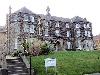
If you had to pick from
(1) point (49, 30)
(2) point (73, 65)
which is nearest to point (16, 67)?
(2) point (73, 65)

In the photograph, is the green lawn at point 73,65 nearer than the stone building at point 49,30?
Yes

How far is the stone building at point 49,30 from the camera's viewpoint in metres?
52.8

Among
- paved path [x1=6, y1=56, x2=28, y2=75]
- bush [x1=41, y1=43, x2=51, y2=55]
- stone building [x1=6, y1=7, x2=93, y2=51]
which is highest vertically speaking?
stone building [x1=6, y1=7, x2=93, y2=51]

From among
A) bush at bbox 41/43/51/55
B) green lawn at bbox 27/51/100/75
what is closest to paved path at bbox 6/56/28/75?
green lawn at bbox 27/51/100/75

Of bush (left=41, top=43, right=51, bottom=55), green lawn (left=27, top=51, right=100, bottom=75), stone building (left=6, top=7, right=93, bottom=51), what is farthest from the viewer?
stone building (left=6, top=7, right=93, bottom=51)

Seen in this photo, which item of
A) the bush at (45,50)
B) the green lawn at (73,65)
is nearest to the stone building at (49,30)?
the bush at (45,50)

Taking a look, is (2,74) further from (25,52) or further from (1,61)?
(25,52)

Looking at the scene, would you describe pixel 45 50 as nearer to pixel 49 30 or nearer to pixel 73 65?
pixel 73 65

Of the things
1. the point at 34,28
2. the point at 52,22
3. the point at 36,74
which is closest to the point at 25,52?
the point at 36,74

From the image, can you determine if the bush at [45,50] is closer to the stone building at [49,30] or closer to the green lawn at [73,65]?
the green lawn at [73,65]

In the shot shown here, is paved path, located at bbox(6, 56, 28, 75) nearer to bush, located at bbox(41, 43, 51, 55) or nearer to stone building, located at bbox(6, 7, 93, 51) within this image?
bush, located at bbox(41, 43, 51, 55)

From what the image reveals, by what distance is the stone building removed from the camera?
52.8m

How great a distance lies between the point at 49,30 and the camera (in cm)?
5906

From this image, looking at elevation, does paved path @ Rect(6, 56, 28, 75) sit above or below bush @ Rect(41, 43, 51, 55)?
below
